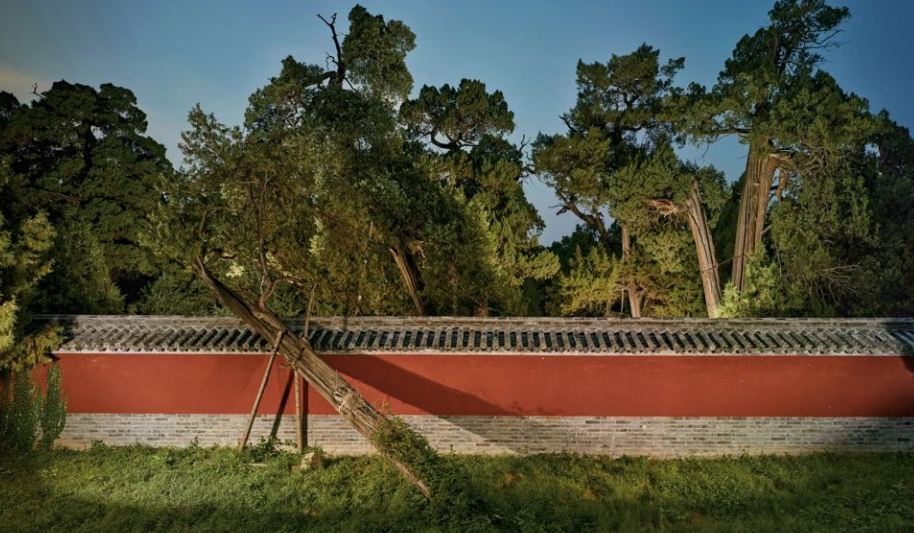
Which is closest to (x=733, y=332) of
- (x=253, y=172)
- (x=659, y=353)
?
(x=659, y=353)

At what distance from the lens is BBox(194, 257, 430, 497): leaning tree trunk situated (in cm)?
704

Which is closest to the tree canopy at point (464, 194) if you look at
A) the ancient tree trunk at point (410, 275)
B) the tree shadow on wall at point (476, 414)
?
the ancient tree trunk at point (410, 275)

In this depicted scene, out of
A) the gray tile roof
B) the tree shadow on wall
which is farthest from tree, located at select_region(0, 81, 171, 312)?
the tree shadow on wall

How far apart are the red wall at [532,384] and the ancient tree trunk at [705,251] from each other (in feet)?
24.4

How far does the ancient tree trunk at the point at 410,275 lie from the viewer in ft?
41.5

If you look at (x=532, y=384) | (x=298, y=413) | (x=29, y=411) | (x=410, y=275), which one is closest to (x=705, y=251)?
(x=410, y=275)

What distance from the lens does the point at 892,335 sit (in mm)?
8078

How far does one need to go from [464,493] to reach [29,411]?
20.8 ft

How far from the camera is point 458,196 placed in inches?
531

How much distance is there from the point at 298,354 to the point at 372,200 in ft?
14.4

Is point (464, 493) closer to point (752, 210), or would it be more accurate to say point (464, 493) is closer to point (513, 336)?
point (513, 336)

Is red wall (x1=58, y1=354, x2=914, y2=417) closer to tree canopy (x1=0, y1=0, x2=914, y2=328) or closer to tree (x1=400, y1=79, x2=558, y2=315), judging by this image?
tree canopy (x1=0, y1=0, x2=914, y2=328)

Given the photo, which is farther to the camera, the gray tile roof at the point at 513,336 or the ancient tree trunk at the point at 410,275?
the ancient tree trunk at the point at 410,275

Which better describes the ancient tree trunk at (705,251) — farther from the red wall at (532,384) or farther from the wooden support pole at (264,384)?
the wooden support pole at (264,384)
